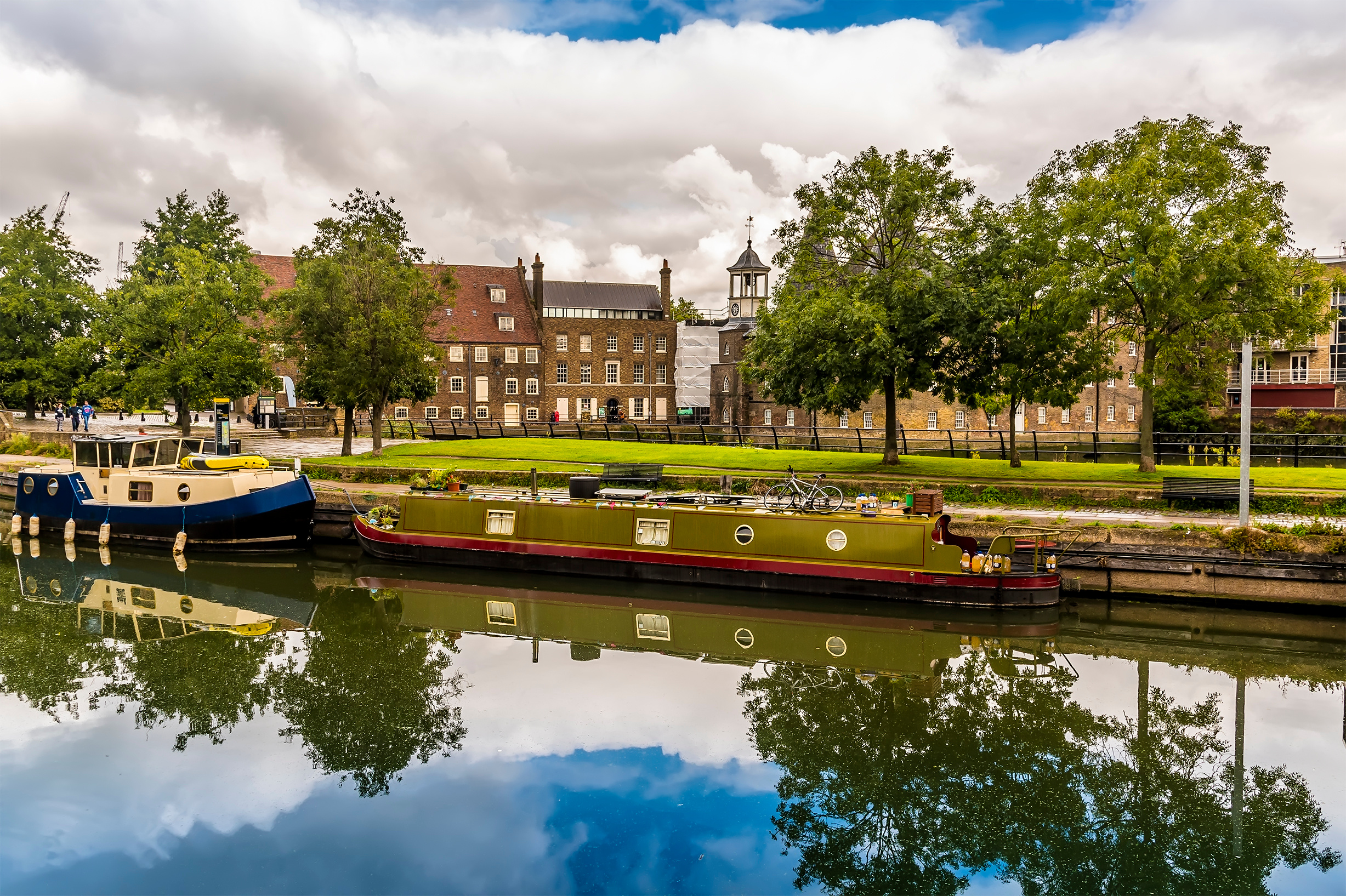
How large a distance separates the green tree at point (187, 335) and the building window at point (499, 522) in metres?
19.9

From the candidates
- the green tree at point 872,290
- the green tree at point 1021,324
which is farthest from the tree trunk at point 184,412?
the green tree at point 1021,324

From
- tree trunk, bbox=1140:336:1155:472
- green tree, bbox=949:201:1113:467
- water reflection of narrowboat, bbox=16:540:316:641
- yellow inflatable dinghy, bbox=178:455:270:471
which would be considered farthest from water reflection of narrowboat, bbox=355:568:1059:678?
green tree, bbox=949:201:1113:467

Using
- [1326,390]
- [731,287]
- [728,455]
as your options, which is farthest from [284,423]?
[1326,390]

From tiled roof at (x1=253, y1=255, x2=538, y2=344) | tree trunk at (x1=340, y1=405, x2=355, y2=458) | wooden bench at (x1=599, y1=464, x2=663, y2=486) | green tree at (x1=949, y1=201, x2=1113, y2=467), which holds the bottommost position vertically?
wooden bench at (x1=599, y1=464, x2=663, y2=486)

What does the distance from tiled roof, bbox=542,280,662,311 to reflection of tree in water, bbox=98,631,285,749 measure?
49.2 metres

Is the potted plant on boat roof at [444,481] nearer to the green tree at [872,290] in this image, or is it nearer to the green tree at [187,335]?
the green tree at [872,290]

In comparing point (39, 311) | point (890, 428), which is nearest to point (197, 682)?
point (890, 428)

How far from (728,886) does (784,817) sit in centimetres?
151

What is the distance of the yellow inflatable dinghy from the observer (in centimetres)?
2525

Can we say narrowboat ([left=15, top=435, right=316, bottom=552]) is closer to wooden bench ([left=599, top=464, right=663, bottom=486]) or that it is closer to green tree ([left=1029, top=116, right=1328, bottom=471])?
wooden bench ([left=599, top=464, right=663, bottom=486])

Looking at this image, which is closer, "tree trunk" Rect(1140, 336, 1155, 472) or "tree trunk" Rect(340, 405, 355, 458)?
"tree trunk" Rect(1140, 336, 1155, 472)

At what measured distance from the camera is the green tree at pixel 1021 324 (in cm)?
2331

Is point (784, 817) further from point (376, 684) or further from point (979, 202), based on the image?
point (979, 202)

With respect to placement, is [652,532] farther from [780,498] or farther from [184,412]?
[184,412]
